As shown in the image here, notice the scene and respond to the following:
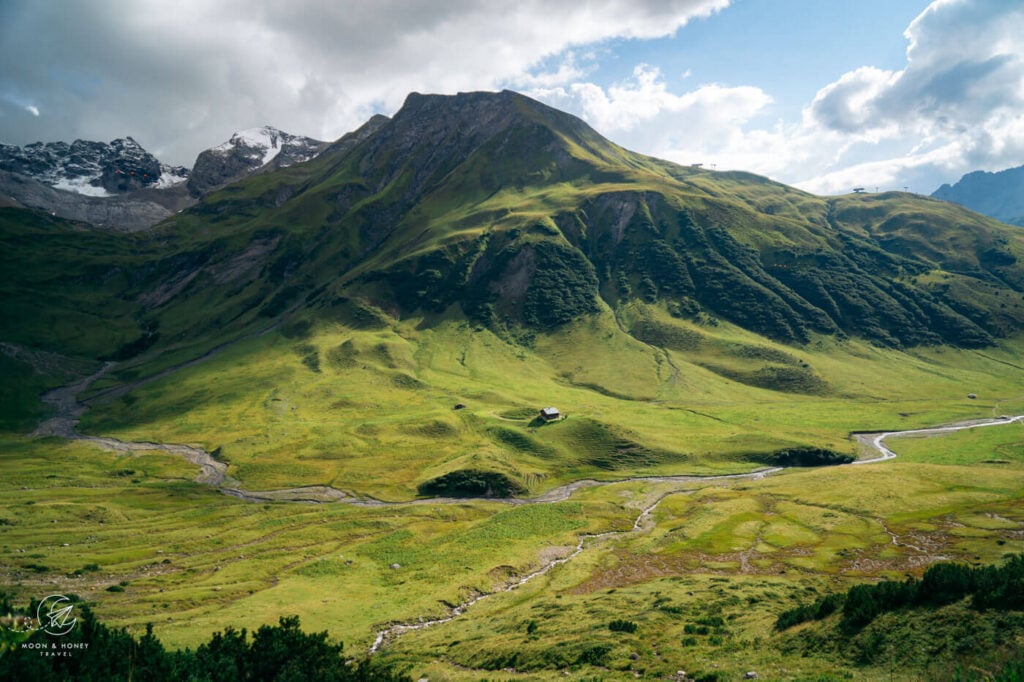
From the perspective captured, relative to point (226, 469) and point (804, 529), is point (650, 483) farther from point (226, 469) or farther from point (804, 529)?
point (226, 469)

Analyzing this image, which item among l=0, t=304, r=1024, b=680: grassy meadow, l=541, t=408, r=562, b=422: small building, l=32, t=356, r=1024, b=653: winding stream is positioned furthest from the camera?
l=541, t=408, r=562, b=422: small building

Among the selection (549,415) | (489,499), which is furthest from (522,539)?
(549,415)

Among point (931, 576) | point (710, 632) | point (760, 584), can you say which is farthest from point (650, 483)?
point (931, 576)

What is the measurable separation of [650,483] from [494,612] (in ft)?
A: 301

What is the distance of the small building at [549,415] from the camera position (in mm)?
190125

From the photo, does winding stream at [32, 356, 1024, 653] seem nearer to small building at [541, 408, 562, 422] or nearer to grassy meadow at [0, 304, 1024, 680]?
grassy meadow at [0, 304, 1024, 680]

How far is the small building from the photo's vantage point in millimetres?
190125

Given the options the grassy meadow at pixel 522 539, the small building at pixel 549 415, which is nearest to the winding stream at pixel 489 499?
the grassy meadow at pixel 522 539

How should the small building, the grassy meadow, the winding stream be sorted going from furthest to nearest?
the small building → the winding stream → the grassy meadow

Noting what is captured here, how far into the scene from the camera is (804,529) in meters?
101

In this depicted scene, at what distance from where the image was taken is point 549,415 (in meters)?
190

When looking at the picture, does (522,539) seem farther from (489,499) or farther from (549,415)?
A: (549,415)

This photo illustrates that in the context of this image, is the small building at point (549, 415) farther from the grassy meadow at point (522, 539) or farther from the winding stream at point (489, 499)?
the winding stream at point (489, 499)

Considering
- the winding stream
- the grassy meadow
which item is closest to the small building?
the grassy meadow
